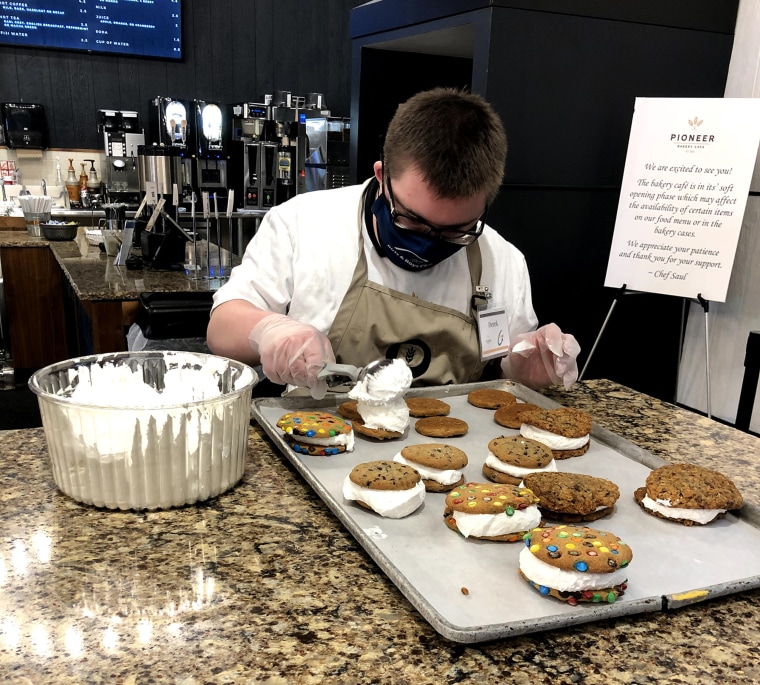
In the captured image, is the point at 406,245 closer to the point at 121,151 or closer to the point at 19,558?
the point at 19,558

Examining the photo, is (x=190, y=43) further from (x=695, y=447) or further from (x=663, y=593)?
(x=663, y=593)

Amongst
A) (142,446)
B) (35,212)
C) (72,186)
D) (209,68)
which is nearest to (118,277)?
(35,212)

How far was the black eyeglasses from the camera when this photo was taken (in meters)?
1.61

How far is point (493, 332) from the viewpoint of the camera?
6.06 feet

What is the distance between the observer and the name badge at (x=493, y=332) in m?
1.82

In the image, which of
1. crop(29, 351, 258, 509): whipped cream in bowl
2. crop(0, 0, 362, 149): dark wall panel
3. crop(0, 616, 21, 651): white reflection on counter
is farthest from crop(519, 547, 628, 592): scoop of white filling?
crop(0, 0, 362, 149): dark wall panel

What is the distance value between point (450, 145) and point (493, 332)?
553 millimetres

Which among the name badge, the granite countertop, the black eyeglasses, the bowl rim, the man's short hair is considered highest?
the man's short hair

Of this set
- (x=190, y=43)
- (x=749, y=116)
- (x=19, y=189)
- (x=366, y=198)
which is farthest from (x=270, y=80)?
(x=366, y=198)

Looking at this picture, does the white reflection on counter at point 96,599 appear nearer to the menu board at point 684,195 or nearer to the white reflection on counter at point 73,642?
the white reflection on counter at point 73,642

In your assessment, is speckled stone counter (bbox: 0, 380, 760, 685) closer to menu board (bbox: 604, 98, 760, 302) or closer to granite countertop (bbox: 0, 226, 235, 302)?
granite countertop (bbox: 0, 226, 235, 302)

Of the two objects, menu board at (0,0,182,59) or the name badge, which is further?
menu board at (0,0,182,59)

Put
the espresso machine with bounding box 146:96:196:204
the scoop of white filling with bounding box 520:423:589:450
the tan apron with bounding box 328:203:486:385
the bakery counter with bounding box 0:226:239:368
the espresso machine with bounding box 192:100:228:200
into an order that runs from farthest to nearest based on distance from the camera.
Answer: the espresso machine with bounding box 192:100:228:200 < the espresso machine with bounding box 146:96:196:204 < the bakery counter with bounding box 0:226:239:368 < the tan apron with bounding box 328:203:486:385 < the scoop of white filling with bounding box 520:423:589:450

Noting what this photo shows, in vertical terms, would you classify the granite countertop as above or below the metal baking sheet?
below
